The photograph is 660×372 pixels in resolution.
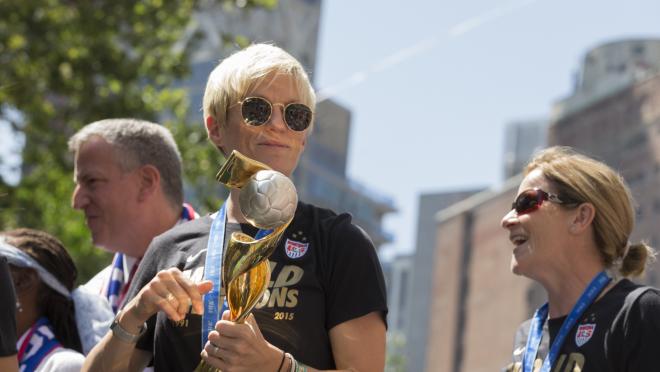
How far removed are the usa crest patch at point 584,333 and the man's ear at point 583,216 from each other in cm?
46

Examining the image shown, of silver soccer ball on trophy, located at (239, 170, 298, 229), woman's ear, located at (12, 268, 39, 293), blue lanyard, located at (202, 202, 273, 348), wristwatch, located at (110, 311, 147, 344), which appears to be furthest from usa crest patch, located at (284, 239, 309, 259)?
woman's ear, located at (12, 268, 39, 293)

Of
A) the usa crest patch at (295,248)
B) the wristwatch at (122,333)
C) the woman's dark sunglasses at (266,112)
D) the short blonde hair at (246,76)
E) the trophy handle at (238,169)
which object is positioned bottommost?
the wristwatch at (122,333)

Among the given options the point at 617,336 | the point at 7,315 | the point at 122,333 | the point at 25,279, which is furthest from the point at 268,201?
the point at 25,279

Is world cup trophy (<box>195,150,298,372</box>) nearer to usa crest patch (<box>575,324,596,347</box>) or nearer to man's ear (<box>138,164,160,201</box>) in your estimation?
usa crest patch (<box>575,324,596,347</box>)

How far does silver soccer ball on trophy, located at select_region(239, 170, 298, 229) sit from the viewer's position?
2.88m

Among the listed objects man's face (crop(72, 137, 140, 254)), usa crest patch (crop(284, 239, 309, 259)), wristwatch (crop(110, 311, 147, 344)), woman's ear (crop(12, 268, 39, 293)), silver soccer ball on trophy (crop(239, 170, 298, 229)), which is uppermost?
silver soccer ball on trophy (crop(239, 170, 298, 229))

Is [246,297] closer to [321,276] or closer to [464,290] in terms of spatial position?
[321,276]

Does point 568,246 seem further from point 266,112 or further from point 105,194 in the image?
point 105,194

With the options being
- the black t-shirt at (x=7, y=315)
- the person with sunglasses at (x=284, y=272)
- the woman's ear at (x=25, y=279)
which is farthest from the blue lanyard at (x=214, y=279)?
the woman's ear at (x=25, y=279)

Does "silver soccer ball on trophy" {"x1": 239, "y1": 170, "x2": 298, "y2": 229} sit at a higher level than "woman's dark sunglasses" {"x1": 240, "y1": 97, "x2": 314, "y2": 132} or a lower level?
lower

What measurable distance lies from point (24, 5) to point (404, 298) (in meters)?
113

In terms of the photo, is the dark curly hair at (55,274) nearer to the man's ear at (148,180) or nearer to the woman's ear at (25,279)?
the woman's ear at (25,279)

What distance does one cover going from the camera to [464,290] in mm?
96688

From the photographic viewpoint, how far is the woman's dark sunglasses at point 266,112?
3500 millimetres
